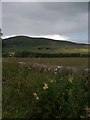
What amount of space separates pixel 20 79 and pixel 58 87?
183 cm

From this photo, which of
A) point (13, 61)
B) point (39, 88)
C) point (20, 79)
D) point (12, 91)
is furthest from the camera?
point (13, 61)

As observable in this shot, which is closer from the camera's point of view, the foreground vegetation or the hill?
the foreground vegetation

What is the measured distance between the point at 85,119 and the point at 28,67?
356 cm

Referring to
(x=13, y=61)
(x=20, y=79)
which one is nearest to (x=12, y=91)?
(x=20, y=79)

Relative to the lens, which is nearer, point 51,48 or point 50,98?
point 50,98

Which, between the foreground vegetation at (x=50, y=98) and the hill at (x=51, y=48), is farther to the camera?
the hill at (x=51, y=48)

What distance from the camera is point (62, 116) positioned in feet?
18.2

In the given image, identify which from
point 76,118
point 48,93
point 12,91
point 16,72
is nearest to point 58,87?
point 48,93

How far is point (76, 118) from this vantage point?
18.4 feet

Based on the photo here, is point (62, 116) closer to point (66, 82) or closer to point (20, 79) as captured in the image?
point (66, 82)

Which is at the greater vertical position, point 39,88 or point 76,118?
point 39,88

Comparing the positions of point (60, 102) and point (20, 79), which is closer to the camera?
point (60, 102)

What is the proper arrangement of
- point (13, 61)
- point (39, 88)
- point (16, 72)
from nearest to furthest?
point (39, 88) → point (16, 72) → point (13, 61)

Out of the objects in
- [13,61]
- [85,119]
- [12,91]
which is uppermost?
[13,61]
